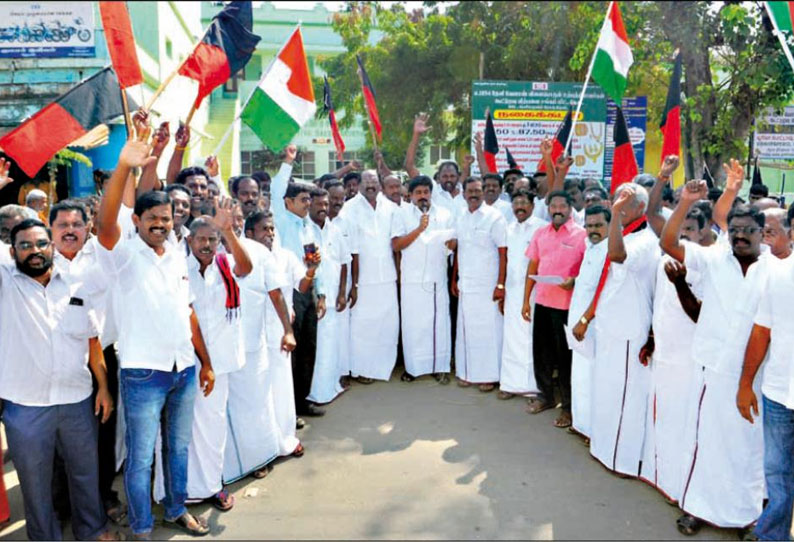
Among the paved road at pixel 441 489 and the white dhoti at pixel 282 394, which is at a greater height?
the white dhoti at pixel 282 394

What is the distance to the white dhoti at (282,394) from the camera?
4547 millimetres

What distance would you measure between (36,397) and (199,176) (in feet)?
7.34

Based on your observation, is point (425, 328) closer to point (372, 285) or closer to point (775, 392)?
point (372, 285)

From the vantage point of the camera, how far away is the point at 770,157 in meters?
10.7

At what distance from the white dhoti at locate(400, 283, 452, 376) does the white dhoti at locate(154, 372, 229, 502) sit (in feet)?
9.14

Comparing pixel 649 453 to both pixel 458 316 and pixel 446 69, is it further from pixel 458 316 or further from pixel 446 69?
pixel 446 69

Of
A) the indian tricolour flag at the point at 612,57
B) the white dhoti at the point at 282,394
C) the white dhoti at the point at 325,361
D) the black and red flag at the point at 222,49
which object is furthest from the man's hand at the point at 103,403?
the indian tricolour flag at the point at 612,57

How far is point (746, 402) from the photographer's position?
3.26 m

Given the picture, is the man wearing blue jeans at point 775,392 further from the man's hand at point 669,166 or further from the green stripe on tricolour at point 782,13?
the man's hand at point 669,166

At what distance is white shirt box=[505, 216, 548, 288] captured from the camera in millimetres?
5715

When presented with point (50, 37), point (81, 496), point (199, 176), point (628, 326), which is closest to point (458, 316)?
point (628, 326)

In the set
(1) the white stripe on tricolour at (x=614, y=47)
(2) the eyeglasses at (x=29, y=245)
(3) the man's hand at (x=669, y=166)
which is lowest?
(2) the eyeglasses at (x=29, y=245)


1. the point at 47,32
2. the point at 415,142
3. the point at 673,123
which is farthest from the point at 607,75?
the point at 47,32

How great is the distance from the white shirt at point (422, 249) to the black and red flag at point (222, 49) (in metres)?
1.94
